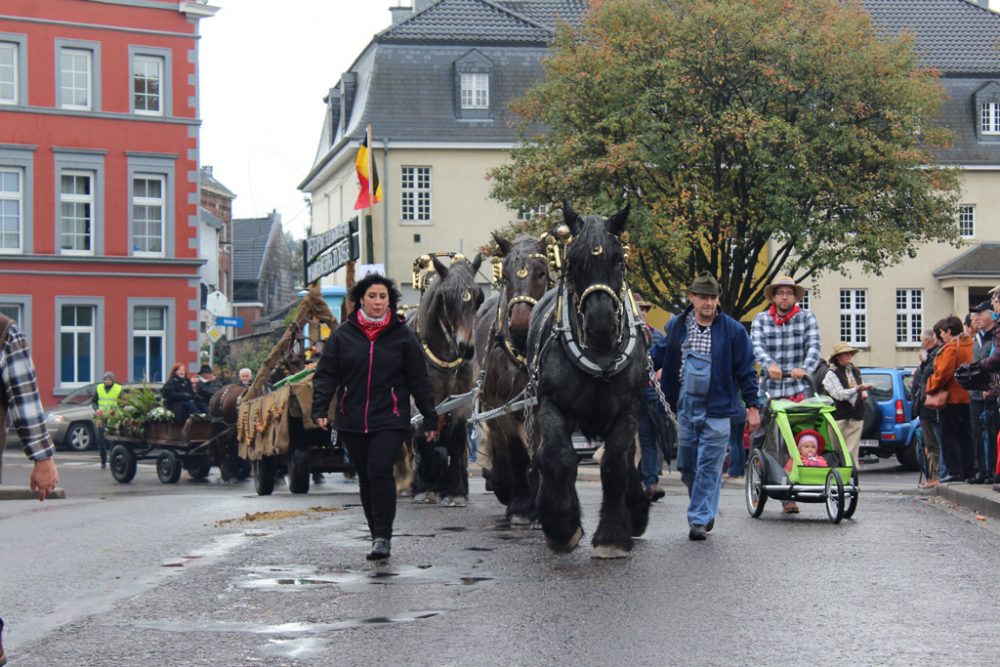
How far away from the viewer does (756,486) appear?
43.0 feet

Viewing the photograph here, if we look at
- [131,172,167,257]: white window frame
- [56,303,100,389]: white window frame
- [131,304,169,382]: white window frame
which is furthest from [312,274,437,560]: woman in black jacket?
[131,172,167,257]: white window frame

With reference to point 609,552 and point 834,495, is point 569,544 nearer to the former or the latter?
point 609,552

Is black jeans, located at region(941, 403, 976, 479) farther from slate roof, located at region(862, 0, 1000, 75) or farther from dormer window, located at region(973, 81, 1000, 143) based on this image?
slate roof, located at region(862, 0, 1000, 75)

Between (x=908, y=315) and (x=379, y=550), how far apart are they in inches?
1919

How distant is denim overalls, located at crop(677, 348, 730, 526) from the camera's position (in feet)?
37.1

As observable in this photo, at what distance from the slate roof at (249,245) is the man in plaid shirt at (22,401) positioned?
3633 inches

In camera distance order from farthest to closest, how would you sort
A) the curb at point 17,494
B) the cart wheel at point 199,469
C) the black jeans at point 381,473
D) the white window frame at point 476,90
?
the white window frame at point 476,90 → the cart wheel at point 199,469 → the curb at point 17,494 → the black jeans at point 381,473

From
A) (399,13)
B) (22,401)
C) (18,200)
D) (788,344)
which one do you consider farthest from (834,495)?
(399,13)

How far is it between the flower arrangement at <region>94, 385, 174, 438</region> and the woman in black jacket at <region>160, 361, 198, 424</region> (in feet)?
0.39

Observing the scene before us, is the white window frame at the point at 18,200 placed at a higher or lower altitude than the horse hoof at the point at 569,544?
higher

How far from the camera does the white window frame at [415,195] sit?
5525cm

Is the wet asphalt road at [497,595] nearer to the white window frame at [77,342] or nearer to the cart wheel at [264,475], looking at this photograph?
the cart wheel at [264,475]

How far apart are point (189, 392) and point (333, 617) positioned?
56.8 feet

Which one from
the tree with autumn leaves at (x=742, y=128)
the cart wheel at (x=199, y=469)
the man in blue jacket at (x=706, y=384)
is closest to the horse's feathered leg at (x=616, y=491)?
the man in blue jacket at (x=706, y=384)
